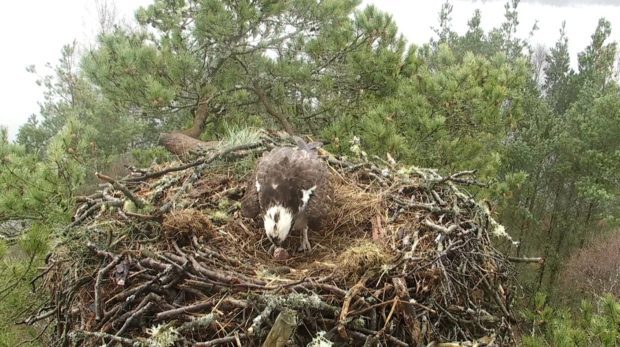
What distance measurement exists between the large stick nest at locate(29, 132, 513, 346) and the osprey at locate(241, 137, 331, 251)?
18 centimetres

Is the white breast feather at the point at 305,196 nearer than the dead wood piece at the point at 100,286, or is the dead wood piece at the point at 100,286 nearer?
the dead wood piece at the point at 100,286

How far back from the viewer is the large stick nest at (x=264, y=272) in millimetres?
2793

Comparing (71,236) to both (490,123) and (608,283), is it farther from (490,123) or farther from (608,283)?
(608,283)

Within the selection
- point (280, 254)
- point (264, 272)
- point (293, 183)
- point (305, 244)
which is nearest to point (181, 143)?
point (293, 183)

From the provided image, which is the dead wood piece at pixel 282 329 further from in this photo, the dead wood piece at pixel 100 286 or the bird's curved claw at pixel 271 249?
the bird's curved claw at pixel 271 249

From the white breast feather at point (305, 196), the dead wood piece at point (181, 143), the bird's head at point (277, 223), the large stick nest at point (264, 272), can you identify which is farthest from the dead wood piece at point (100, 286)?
the dead wood piece at point (181, 143)

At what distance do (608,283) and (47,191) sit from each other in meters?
15.3

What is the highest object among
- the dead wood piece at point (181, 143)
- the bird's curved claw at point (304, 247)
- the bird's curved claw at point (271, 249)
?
the dead wood piece at point (181, 143)

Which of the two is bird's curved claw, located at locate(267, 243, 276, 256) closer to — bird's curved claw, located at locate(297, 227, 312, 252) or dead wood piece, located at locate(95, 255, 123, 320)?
bird's curved claw, located at locate(297, 227, 312, 252)

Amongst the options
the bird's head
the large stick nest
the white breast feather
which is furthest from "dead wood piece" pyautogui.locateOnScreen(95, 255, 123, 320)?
the white breast feather

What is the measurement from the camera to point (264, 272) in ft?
10.6

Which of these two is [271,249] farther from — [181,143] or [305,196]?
[181,143]

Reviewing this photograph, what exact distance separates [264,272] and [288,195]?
590mm

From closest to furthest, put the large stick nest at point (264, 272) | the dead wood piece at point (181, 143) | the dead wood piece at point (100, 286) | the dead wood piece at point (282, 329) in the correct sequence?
the dead wood piece at point (282, 329) → the large stick nest at point (264, 272) → the dead wood piece at point (100, 286) → the dead wood piece at point (181, 143)
